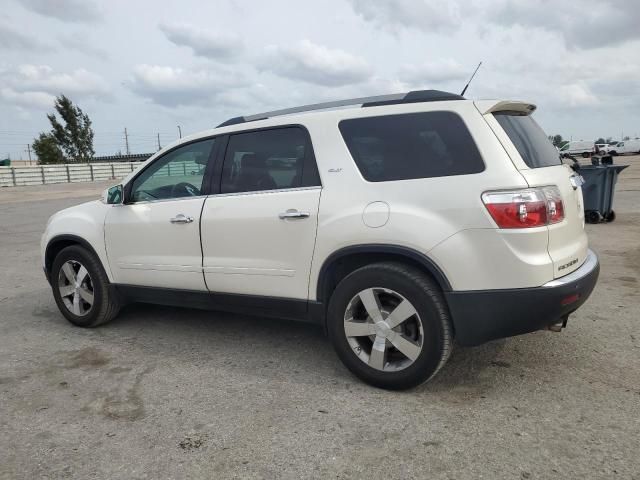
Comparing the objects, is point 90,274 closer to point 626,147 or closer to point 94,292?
point 94,292

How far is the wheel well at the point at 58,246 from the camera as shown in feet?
15.2

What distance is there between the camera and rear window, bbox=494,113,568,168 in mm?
3137

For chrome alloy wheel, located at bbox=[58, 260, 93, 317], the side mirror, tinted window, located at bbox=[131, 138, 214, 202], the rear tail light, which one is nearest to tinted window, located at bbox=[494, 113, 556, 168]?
the rear tail light

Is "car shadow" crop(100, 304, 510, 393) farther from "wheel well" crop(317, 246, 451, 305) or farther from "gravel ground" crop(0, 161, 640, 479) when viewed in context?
"wheel well" crop(317, 246, 451, 305)

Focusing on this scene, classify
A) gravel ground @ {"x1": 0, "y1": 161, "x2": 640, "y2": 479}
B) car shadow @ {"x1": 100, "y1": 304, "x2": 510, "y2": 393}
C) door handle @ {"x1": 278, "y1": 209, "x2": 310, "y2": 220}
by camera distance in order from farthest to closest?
car shadow @ {"x1": 100, "y1": 304, "x2": 510, "y2": 393}
door handle @ {"x1": 278, "y1": 209, "x2": 310, "y2": 220}
gravel ground @ {"x1": 0, "y1": 161, "x2": 640, "y2": 479}

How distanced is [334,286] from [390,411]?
0.88 m

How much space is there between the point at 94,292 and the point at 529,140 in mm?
3643

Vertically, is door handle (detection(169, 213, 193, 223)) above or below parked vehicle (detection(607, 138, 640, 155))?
above

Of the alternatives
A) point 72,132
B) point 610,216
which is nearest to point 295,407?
point 610,216

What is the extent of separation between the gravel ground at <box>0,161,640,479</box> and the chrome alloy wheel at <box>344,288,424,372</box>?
0.21 metres

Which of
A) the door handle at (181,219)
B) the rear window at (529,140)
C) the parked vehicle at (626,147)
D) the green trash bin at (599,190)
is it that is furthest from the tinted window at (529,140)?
the parked vehicle at (626,147)

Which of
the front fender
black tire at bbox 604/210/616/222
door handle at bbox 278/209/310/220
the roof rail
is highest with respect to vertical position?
the roof rail

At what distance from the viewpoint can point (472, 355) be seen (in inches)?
148

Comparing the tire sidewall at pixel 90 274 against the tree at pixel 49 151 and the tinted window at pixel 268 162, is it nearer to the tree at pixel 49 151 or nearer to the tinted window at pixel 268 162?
the tinted window at pixel 268 162
